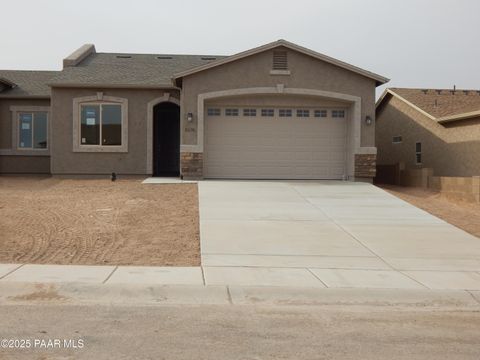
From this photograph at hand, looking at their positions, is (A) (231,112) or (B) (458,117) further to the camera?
(B) (458,117)

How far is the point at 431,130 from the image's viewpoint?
2373cm

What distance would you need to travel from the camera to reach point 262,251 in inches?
397

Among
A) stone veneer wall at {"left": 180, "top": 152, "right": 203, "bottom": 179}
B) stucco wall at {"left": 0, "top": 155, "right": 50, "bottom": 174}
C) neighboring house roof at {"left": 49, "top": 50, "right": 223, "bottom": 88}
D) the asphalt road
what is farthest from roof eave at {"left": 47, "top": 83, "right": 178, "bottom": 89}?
the asphalt road

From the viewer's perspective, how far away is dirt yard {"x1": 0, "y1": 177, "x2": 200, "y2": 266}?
938 centimetres

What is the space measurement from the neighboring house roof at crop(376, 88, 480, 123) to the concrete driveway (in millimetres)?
7742

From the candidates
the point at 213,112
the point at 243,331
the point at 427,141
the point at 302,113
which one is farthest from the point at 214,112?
the point at 243,331

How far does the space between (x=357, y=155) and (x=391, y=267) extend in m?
10.6

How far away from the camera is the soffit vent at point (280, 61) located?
62.9 ft

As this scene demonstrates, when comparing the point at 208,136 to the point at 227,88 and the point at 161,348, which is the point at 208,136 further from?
the point at 161,348

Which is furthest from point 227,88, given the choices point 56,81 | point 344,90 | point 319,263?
point 319,263

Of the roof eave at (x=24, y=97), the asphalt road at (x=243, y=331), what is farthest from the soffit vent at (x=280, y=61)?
the asphalt road at (x=243, y=331)

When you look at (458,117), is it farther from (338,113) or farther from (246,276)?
(246,276)

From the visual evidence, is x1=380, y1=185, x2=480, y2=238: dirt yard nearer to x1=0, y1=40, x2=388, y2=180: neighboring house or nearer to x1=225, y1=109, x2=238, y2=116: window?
x1=0, y1=40, x2=388, y2=180: neighboring house

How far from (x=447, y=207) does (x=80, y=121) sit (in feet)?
46.8
